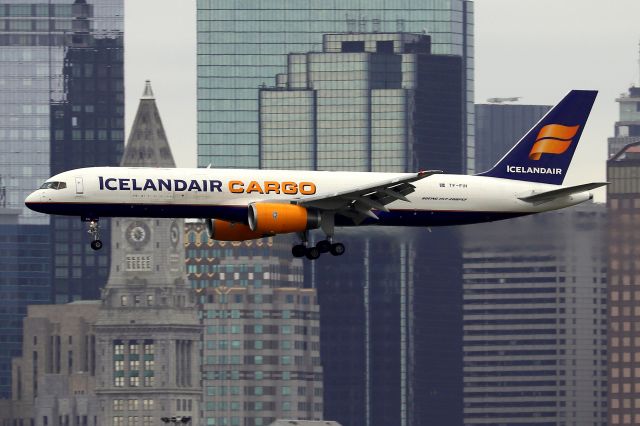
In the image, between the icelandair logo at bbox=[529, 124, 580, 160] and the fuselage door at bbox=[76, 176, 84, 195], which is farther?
the icelandair logo at bbox=[529, 124, 580, 160]

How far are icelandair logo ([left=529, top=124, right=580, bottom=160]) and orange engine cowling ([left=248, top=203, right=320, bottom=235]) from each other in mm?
17825

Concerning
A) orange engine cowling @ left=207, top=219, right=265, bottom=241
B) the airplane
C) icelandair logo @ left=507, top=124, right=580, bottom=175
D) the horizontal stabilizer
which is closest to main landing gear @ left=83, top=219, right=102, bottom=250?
the airplane

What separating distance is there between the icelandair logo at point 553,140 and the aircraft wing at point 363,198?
13.1m

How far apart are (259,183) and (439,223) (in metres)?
12.3

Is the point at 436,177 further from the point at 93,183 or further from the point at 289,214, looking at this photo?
the point at 93,183

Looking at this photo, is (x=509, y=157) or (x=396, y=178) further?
(x=509, y=157)

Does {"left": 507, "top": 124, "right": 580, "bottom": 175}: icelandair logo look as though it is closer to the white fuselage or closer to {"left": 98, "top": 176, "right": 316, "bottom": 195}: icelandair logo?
the white fuselage

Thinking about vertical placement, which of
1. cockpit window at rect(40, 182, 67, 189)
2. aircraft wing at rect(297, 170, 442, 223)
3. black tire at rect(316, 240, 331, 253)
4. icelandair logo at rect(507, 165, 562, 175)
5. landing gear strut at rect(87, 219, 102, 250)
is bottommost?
black tire at rect(316, 240, 331, 253)

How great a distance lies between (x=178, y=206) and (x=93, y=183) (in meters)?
5.30

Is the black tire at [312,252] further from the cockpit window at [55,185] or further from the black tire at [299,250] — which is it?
the cockpit window at [55,185]

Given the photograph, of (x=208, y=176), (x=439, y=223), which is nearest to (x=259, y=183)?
(x=208, y=176)

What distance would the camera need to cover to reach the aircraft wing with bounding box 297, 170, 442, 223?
14000 centimetres

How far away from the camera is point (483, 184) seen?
5886 inches

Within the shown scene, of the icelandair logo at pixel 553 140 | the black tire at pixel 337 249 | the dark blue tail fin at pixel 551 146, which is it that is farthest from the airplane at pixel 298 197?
the icelandair logo at pixel 553 140
